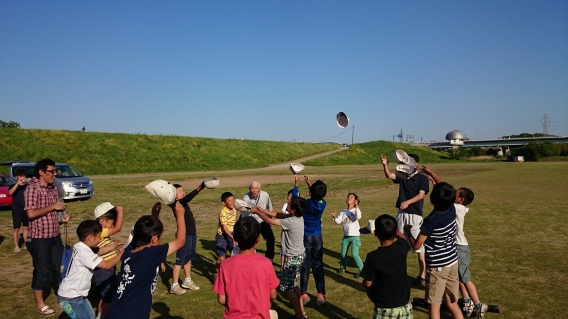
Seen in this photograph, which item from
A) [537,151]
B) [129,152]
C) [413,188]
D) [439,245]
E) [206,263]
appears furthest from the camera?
[537,151]

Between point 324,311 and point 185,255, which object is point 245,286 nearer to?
point 324,311

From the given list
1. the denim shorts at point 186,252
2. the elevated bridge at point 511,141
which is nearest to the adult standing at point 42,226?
the denim shorts at point 186,252

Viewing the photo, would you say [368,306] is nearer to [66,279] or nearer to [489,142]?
[66,279]

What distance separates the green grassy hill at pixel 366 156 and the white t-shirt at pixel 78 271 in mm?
51556

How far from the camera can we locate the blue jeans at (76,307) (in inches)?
165

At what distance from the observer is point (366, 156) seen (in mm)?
68250

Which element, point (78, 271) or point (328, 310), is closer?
point (78, 271)

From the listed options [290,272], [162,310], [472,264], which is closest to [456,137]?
[472,264]

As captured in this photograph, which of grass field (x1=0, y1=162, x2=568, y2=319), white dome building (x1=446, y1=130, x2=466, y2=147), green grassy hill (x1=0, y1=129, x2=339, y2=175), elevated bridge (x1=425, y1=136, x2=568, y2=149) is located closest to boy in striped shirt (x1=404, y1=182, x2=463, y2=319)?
grass field (x1=0, y1=162, x2=568, y2=319)

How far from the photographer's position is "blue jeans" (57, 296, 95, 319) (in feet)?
13.8

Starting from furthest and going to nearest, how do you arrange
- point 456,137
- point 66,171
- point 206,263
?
point 456,137 → point 66,171 → point 206,263

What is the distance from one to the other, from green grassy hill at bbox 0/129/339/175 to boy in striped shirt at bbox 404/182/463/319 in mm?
39225

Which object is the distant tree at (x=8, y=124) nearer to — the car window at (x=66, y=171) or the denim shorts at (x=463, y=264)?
the car window at (x=66, y=171)

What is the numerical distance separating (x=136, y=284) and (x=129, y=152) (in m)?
46.0
